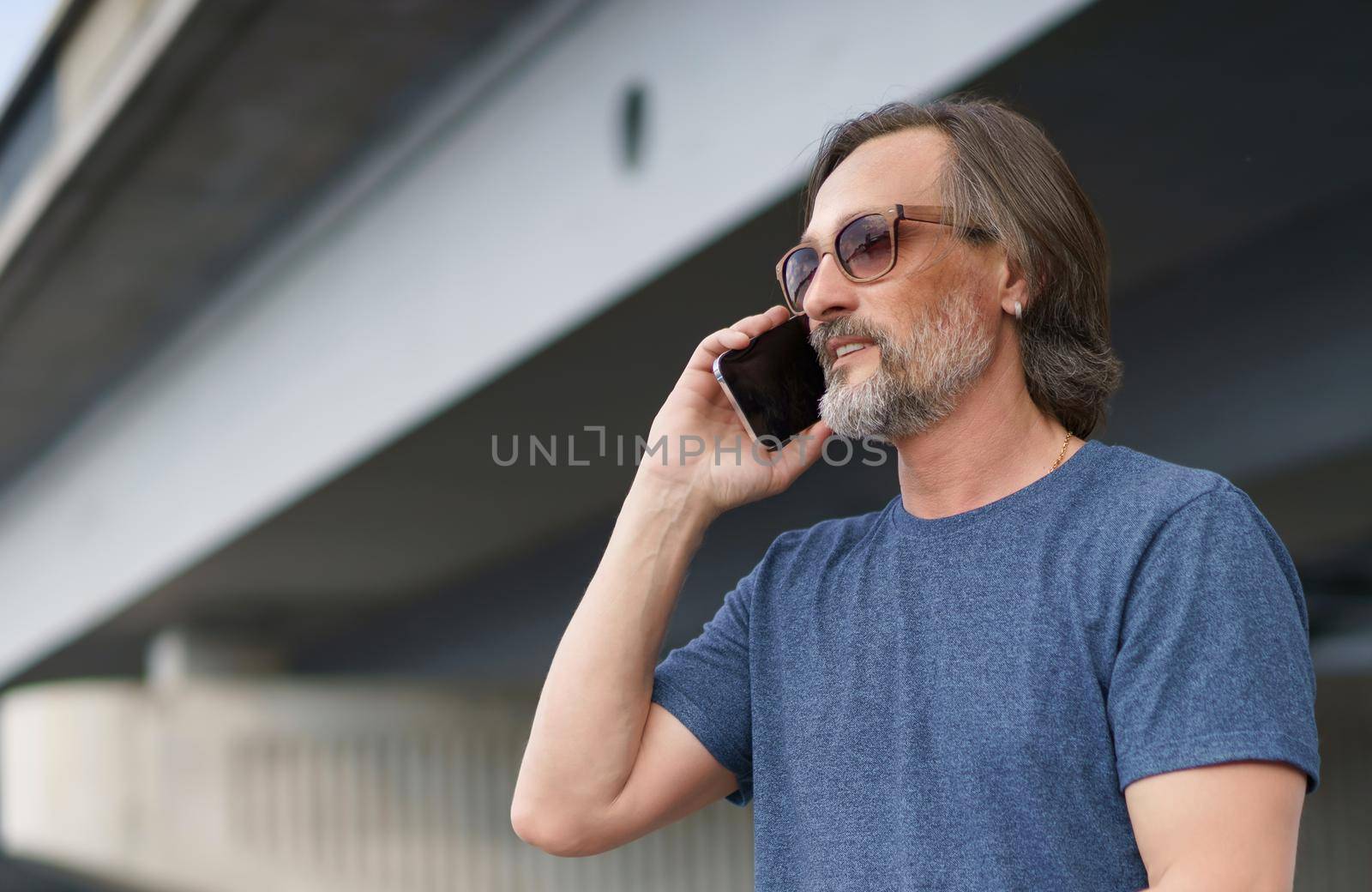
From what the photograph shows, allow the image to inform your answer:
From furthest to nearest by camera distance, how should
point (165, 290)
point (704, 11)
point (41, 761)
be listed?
point (41, 761) → point (165, 290) → point (704, 11)

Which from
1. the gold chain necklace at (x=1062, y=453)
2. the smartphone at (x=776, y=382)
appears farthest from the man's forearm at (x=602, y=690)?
the gold chain necklace at (x=1062, y=453)

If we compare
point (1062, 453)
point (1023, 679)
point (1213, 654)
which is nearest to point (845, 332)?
point (1062, 453)

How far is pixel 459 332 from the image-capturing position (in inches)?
246

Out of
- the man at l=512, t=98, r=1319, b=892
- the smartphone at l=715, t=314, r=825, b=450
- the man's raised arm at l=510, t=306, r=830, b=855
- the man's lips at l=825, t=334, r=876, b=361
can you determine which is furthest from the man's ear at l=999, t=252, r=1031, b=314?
the man's raised arm at l=510, t=306, r=830, b=855

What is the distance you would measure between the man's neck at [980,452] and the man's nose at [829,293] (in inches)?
9.6

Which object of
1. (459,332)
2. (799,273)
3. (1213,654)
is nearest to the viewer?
(1213,654)

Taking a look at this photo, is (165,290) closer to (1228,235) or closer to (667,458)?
(1228,235)

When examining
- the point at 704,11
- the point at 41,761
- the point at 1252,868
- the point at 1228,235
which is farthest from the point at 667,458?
the point at 41,761

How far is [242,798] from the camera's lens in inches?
506

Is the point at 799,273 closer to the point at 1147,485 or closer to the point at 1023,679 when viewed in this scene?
the point at 1147,485

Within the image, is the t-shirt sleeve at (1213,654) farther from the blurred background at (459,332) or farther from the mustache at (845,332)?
the blurred background at (459,332)

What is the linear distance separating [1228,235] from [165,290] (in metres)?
6.35

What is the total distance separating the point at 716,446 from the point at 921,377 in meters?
0.44

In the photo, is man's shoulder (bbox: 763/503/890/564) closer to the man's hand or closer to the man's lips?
the man's hand
